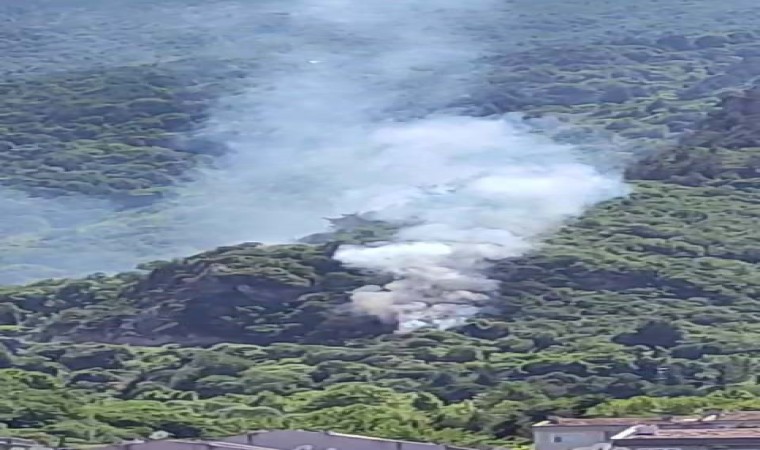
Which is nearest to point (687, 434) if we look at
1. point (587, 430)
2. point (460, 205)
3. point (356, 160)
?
point (587, 430)

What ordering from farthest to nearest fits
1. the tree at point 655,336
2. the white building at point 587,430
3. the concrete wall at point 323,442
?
1. the tree at point 655,336
2. the white building at point 587,430
3. the concrete wall at point 323,442

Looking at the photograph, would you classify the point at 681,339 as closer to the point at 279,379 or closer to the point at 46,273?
the point at 279,379

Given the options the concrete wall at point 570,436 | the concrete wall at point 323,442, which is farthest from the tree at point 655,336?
the concrete wall at point 323,442

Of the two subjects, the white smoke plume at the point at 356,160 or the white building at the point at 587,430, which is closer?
the white building at the point at 587,430

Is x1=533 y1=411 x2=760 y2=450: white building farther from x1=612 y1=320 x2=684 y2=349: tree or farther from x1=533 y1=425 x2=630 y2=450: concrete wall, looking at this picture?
x1=612 y1=320 x2=684 y2=349: tree

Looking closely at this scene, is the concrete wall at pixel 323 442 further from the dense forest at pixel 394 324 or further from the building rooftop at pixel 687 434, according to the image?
the dense forest at pixel 394 324

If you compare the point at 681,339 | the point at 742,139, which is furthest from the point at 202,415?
the point at 742,139

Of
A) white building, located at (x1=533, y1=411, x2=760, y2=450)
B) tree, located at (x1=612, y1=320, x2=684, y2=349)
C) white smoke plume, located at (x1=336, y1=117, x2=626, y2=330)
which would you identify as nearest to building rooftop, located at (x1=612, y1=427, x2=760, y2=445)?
white building, located at (x1=533, y1=411, x2=760, y2=450)
